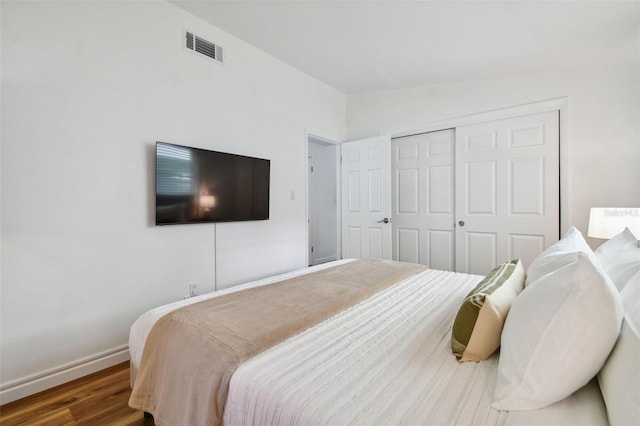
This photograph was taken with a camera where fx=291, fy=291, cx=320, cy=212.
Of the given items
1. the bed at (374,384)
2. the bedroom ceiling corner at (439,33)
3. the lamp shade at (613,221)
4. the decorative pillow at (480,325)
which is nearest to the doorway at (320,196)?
the bedroom ceiling corner at (439,33)

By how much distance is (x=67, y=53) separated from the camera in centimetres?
199

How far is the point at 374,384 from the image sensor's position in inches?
35.5

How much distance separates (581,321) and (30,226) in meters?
2.72

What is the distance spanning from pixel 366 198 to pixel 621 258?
309 centimetres

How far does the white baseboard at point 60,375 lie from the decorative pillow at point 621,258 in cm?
294

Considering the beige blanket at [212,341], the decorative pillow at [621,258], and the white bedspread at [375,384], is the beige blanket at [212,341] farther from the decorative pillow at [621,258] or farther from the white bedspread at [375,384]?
the decorative pillow at [621,258]

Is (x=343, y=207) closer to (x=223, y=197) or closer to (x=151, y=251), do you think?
(x=223, y=197)

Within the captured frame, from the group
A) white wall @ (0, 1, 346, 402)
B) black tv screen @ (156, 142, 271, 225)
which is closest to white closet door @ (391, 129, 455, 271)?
black tv screen @ (156, 142, 271, 225)

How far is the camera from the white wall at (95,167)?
1809 millimetres

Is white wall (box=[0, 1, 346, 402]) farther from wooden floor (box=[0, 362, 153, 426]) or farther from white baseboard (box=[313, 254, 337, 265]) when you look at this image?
white baseboard (box=[313, 254, 337, 265])

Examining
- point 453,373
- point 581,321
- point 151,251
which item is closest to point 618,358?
point 581,321

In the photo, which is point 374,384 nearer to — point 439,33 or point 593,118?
point 439,33

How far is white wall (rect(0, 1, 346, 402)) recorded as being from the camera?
1.81 metres

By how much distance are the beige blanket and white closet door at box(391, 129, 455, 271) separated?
7.97 ft
